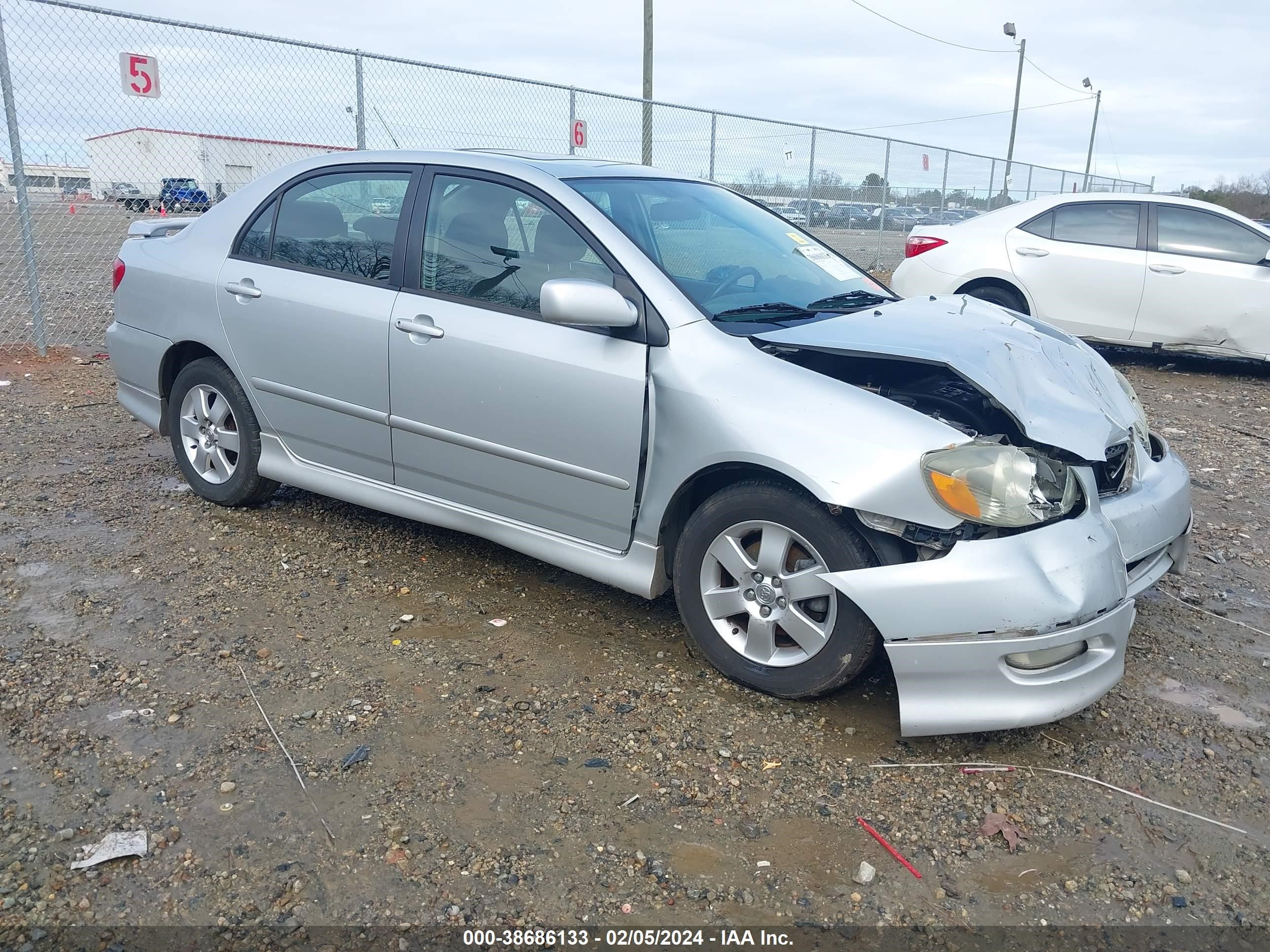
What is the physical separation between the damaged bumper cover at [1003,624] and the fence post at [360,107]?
22.7ft

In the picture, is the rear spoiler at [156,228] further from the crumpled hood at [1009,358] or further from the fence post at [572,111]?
the fence post at [572,111]

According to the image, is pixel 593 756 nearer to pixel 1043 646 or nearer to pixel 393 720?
pixel 393 720

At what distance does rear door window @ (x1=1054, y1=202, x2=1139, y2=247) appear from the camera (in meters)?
8.66

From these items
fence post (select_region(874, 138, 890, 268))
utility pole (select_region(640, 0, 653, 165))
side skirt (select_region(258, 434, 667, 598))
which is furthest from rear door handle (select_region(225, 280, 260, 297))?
fence post (select_region(874, 138, 890, 268))

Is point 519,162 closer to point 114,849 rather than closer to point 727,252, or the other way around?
point 727,252

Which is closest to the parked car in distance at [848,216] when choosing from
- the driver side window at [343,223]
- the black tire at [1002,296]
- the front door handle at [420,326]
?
the black tire at [1002,296]

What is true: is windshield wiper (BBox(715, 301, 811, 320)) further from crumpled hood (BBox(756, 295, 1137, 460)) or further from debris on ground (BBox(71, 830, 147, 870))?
debris on ground (BBox(71, 830, 147, 870))

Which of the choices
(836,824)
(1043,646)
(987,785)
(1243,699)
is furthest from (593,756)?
(1243,699)

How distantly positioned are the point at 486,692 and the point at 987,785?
1.58m

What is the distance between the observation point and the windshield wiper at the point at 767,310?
11.4ft

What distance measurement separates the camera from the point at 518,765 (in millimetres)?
2889

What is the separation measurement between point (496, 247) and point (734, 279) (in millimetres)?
911

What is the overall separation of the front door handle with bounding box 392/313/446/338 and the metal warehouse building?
4794 mm

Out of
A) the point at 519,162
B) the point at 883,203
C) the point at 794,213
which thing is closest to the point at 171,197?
the point at 519,162
